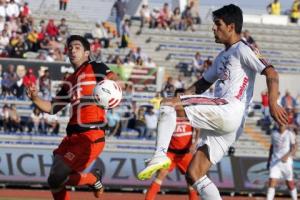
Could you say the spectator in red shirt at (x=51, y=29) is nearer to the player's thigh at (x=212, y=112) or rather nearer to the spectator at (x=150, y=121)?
the spectator at (x=150, y=121)

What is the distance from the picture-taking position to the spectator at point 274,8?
40.1 metres

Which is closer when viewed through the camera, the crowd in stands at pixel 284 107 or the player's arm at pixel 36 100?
the player's arm at pixel 36 100

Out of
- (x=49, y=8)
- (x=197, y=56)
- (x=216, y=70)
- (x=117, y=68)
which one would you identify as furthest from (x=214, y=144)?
(x=49, y=8)

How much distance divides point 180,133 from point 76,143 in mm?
5534

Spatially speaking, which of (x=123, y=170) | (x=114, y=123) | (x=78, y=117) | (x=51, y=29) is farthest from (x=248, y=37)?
(x=78, y=117)

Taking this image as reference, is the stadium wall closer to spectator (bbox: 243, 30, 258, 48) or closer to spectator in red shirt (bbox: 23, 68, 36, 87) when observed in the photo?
spectator in red shirt (bbox: 23, 68, 36, 87)

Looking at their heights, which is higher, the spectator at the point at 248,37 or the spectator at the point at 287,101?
the spectator at the point at 248,37

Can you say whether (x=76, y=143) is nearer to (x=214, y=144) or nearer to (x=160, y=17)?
(x=214, y=144)

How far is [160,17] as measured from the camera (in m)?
35.4

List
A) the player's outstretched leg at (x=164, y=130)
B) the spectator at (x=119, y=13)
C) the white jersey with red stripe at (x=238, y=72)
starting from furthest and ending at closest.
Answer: the spectator at (x=119, y=13) < the white jersey with red stripe at (x=238, y=72) < the player's outstretched leg at (x=164, y=130)

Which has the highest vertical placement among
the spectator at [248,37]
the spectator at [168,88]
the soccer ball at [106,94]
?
the soccer ball at [106,94]

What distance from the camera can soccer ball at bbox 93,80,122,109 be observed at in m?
12.0

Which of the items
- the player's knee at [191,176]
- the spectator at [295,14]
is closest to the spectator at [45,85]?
the spectator at [295,14]

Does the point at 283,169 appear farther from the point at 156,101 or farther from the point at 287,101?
the point at 287,101
